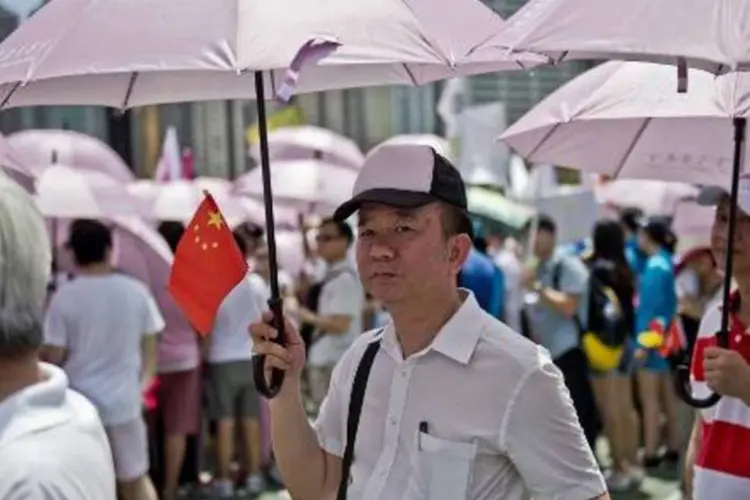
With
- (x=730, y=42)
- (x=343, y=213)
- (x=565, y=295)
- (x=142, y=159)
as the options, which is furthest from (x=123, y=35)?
(x=142, y=159)

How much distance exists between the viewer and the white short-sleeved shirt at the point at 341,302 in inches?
357

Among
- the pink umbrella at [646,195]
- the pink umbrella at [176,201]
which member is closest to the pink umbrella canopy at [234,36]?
the pink umbrella at [176,201]

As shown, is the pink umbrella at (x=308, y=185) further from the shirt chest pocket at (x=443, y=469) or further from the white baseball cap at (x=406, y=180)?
the shirt chest pocket at (x=443, y=469)

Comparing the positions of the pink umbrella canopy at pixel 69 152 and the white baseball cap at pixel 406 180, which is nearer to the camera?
the white baseball cap at pixel 406 180

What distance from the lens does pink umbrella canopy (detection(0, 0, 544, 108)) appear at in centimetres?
319

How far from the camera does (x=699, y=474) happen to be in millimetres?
4113

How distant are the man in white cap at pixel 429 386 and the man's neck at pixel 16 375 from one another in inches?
42.4

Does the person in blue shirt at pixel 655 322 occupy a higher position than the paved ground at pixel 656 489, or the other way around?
the person in blue shirt at pixel 655 322

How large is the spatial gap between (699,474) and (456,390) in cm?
130

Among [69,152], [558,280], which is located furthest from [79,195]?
[558,280]

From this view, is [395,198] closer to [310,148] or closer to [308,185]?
[308,185]

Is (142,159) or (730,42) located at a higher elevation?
(730,42)

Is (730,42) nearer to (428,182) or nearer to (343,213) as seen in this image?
(428,182)

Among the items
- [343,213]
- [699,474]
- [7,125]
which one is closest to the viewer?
[343,213]
